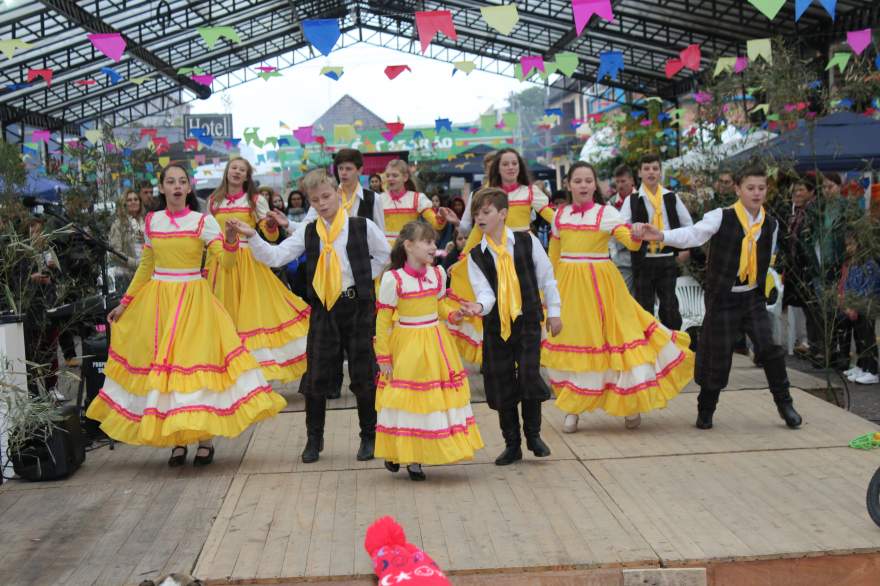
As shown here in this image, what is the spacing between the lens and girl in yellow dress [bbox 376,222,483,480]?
6.05 meters

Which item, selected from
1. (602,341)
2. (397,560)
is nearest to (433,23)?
(602,341)

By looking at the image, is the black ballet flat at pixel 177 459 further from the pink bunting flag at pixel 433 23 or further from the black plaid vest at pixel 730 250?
the pink bunting flag at pixel 433 23

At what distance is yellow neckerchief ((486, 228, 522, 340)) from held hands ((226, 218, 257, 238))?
1.48 m

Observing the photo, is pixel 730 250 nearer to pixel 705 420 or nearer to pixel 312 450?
pixel 705 420

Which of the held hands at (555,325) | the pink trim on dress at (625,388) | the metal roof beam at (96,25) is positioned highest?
the metal roof beam at (96,25)

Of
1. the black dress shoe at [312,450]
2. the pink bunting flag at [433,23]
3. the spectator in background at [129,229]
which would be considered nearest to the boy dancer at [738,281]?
the black dress shoe at [312,450]

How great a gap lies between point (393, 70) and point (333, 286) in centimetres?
1291

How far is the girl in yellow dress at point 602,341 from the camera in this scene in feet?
24.3

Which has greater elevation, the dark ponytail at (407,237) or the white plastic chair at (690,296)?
the dark ponytail at (407,237)

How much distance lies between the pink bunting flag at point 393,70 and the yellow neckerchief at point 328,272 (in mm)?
12410

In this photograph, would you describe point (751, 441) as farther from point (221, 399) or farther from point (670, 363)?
point (221, 399)

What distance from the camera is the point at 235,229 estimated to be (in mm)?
6621

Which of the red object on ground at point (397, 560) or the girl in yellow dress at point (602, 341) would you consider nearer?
the red object on ground at point (397, 560)

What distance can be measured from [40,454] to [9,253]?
126 centimetres
